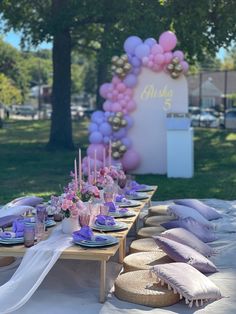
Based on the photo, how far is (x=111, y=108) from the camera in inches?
519

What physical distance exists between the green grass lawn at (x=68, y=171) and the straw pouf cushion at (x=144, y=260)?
3757mm

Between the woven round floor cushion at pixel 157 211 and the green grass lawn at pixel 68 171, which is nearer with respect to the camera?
the woven round floor cushion at pixel 157 211

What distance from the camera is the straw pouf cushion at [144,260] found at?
5484 mm

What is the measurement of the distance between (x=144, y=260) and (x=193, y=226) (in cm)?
141

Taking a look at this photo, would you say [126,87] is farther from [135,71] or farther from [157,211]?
[157,211]

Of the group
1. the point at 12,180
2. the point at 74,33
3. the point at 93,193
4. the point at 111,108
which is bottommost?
the point at 12,180

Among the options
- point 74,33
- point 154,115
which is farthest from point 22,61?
point 154,115

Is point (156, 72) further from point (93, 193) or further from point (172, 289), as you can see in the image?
point (172, 289)

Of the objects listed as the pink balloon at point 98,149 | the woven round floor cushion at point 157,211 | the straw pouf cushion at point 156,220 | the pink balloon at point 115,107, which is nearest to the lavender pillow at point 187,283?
the straw pouf cushion at point 156,220

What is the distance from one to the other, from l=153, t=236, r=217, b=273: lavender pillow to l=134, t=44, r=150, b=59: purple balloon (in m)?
8.09

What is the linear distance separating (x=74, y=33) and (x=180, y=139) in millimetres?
12791

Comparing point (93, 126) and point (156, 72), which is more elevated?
point (156, 72)

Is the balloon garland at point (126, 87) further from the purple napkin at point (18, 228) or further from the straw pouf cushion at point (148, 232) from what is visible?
the purple napkin at point (18, 228)

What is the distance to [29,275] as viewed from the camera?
482 cm
